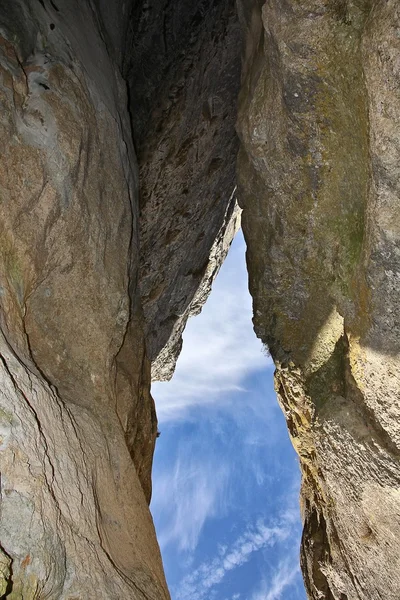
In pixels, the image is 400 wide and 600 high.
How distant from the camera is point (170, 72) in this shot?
8.09 metres

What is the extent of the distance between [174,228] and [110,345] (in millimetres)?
3900

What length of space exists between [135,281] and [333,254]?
2.46 metres

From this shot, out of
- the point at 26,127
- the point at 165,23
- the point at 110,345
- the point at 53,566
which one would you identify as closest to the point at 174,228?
the point at 165,23

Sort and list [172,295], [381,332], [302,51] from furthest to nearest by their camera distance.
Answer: [172,295], [302,51], [381,332]

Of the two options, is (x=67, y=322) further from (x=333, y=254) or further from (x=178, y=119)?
(x=178, y=119)

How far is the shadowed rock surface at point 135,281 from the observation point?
311cm

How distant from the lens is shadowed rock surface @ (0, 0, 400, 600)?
10.2 ft

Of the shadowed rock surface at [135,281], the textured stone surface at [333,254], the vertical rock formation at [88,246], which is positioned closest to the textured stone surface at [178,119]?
the vertical rock formation at [88,246]

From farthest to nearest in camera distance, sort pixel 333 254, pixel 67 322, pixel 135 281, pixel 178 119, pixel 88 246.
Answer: pixel 178 119 → pixel 135 281 → pixel 333 254 → pixel 88 246 → pixel 67 322

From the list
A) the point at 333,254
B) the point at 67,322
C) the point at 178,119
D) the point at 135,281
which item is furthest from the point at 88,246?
the point at 178,119

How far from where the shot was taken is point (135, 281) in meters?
6.57

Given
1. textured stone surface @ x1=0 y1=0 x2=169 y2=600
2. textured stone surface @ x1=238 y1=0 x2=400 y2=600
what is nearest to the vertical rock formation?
textured stone surface @ x1=0 y1=0 x2=169 y2=600

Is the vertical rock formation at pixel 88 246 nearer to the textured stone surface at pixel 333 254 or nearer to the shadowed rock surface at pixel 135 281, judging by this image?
the shadowed rock surface at pixel 135 281

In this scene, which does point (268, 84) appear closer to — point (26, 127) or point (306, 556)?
point (26, 127)
